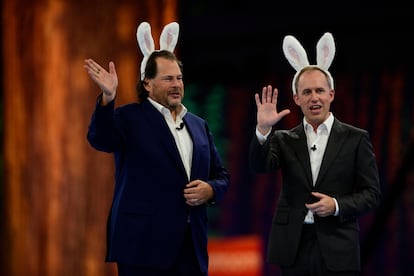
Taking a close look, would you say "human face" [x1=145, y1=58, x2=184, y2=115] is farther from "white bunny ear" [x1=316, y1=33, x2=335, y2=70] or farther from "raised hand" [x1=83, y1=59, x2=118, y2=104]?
"white bunny ear" [x1=316, y1=33, x2=335, y2=70]

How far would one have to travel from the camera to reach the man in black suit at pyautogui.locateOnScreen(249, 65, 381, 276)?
9.43 ft

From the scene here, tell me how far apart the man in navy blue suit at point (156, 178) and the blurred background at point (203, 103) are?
2.18m

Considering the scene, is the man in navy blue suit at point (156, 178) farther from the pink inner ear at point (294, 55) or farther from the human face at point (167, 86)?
the pink inner ear at point (294, 55)

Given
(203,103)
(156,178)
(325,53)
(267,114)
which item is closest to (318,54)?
(325,53)

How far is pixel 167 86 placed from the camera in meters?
3.08

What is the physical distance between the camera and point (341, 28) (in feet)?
22.0

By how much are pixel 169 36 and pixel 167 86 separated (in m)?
0.26

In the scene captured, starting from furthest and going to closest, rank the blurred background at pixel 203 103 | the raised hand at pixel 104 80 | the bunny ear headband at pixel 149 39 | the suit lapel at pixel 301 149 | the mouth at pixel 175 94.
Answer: the blurred background at pixel 203 103, the bunny ear headband at pixel 149 39, the mouth at pixel 175 94, the suit lapel at pixel 301 149, the raised hand at pixel 104 80

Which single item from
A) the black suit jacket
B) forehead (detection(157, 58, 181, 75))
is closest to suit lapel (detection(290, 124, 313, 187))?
the black suit jacket

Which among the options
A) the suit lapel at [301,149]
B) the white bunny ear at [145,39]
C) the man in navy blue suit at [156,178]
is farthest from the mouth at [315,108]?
the white bunny ear at [145,39]

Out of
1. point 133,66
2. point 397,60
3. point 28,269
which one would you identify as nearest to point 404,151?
point 397,60

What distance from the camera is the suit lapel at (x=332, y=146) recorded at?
9.66 feet

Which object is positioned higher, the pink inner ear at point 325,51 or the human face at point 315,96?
the pink inner ear at point 325,51

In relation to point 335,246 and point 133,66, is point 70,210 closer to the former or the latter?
point 133,66
